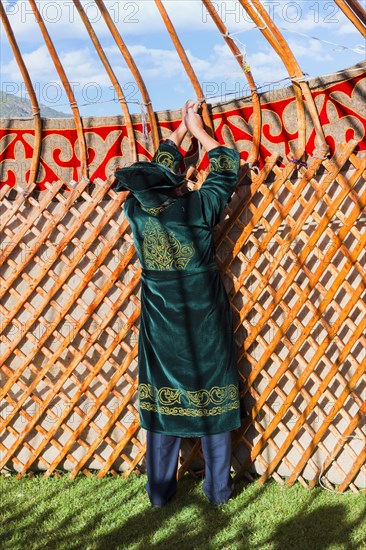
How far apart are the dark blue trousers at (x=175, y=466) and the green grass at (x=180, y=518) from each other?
45 millimetres

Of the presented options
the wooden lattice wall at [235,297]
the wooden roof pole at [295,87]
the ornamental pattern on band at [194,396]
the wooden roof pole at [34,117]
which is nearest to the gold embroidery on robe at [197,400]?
the ornamental pattern on band at [194,396]

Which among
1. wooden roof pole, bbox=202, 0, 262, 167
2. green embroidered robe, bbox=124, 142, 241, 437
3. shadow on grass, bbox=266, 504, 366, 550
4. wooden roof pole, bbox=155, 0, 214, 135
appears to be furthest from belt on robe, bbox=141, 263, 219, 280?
shadow on grass, bbox=266, 504, 366, 550

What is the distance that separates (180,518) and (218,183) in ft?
4.08

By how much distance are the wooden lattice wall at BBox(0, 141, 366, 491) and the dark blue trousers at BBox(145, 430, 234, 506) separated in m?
0.21

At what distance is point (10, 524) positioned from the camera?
9.25 ft

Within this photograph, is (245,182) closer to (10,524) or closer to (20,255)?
(20,255)

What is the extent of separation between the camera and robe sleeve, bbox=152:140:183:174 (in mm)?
2891

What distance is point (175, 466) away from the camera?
2939 mm

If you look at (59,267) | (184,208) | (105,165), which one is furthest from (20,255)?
(184,208)

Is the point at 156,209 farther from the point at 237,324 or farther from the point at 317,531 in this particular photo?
the point at 317,531

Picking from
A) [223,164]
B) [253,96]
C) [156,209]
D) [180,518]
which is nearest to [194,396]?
[180,518]

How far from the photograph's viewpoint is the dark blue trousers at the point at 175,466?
2.88 metres

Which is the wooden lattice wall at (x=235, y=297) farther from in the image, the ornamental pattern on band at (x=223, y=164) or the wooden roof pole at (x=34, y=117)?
the ornamental pattern on band at (x=223, y=164)

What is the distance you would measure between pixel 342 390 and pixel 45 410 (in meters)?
1.30
